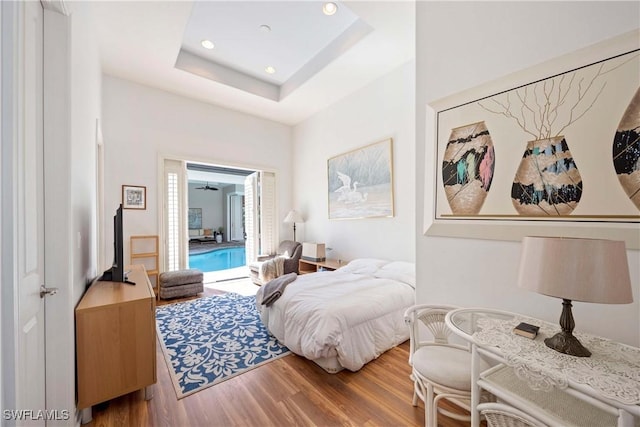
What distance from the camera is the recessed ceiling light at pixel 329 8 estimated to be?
2.92 meters

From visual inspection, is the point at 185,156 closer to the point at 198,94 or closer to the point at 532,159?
the point at 198,94

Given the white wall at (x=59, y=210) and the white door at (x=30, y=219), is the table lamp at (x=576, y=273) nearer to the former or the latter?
the white door at (x=30, y=219)

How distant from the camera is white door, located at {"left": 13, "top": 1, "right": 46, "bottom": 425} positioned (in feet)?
3.35

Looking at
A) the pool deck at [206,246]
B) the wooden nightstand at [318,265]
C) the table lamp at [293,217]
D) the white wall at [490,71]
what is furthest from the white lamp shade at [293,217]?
the pool deck at [206,246]

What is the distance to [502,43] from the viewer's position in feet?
5.29

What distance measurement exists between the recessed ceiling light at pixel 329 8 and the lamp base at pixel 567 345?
3.53m

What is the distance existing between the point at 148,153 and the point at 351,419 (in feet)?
15.4

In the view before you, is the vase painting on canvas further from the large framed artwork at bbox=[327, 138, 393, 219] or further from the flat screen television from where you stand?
the flat screen television

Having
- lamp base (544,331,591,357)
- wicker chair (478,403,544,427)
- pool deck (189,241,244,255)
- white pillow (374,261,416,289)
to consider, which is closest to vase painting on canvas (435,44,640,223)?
lamp base (544,331,591,357)

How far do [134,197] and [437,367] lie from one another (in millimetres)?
4735

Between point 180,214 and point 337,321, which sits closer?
point 337,321

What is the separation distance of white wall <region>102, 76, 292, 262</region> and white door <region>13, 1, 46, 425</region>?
314cm

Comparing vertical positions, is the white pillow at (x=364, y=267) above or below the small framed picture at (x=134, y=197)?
below

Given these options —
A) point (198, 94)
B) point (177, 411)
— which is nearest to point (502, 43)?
point (177, 411)
